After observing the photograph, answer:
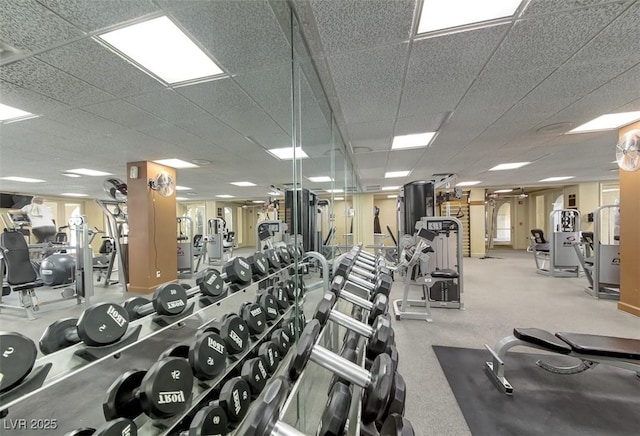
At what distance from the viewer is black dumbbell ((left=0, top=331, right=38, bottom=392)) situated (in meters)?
0.71

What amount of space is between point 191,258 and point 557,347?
5.94 metres

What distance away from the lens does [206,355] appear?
4.14ft

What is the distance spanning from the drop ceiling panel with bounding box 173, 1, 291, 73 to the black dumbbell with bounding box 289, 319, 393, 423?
173 cm

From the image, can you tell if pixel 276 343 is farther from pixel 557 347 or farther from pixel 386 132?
pixel 386 132

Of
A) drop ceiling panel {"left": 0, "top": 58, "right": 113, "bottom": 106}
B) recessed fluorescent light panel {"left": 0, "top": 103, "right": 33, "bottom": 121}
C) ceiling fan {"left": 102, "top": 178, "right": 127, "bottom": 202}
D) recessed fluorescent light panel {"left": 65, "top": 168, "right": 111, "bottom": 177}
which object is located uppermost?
drop ceiling panel {"left": 0, "top": 58, "right": 113, "bottom": 106}

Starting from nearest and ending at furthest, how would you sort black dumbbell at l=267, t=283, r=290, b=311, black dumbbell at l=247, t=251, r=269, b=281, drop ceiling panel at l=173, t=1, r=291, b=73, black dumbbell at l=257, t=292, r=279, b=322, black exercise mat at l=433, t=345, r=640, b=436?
drop ceiling panel at l=173, t=1, r=291, b=73 → black exercise mat at l=433, t=345, r=640, b=436 → black dumbbell at l=257, t=292, r=279, b=322 → black dumbbell at l=247, t=251, r=269, b=281 → black dumbbell at l=267, t=283, r=290, b=311

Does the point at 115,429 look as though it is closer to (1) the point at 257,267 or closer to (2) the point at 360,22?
(1) the point at 257,267

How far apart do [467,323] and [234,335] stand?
2.90 meters

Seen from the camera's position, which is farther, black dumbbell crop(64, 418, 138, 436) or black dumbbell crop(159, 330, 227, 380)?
black dumbbell crop(159, 330, 227, 380)

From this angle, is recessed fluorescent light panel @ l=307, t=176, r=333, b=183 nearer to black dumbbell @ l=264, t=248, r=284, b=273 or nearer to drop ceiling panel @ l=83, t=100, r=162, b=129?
black dumbbell @ l=264, t=248, r=284, b=273

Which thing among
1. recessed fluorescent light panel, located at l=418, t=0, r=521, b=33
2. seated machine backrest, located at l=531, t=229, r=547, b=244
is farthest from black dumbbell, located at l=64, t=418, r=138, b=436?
seated machine backrest, located at l=531, t=229, r=547, b=244

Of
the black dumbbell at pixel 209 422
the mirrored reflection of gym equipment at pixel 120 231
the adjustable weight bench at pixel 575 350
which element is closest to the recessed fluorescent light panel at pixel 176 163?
the mirrored reflection of gym equipment at pixel 120 231

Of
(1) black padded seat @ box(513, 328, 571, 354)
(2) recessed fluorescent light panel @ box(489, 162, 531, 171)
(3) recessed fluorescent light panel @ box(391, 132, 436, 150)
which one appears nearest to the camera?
(1) black padded seat @ box(513, 328, 571, 354)

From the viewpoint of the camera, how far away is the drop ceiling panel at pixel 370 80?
184cm
